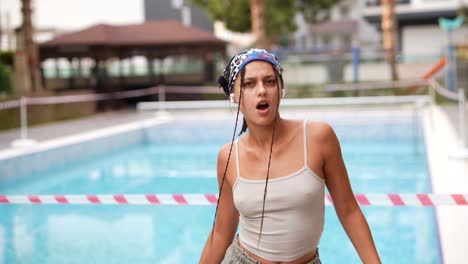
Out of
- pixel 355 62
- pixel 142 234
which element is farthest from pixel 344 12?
pixel 142 234

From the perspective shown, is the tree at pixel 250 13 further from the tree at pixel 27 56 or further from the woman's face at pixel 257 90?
the woman's face at pixel 257 90

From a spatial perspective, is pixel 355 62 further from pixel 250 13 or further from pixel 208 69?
pixel 250 13

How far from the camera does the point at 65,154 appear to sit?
12117 millimetres

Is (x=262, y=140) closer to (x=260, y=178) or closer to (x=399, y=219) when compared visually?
(x=260, y=178)

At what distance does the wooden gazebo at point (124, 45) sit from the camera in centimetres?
2150

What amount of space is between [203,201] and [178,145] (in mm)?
11343

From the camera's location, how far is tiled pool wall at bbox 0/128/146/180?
34.6ft

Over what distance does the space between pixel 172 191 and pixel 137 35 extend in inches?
528

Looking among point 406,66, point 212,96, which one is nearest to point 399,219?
point 212,96

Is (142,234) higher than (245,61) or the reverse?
the reverse

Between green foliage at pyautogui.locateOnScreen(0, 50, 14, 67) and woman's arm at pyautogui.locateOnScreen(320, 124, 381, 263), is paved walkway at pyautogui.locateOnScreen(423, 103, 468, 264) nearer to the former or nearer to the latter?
woman's arm at pyautogui.locateOnScreen(320, 124, 381, 263)

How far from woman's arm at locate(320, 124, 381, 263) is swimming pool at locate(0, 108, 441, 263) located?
12.8ft

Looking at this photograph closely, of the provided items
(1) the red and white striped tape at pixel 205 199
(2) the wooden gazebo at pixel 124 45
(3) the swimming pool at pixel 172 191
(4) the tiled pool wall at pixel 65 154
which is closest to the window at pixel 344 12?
(2) the wooden gazebo at pixel 124 45

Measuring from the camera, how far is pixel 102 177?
1139 centimetres
